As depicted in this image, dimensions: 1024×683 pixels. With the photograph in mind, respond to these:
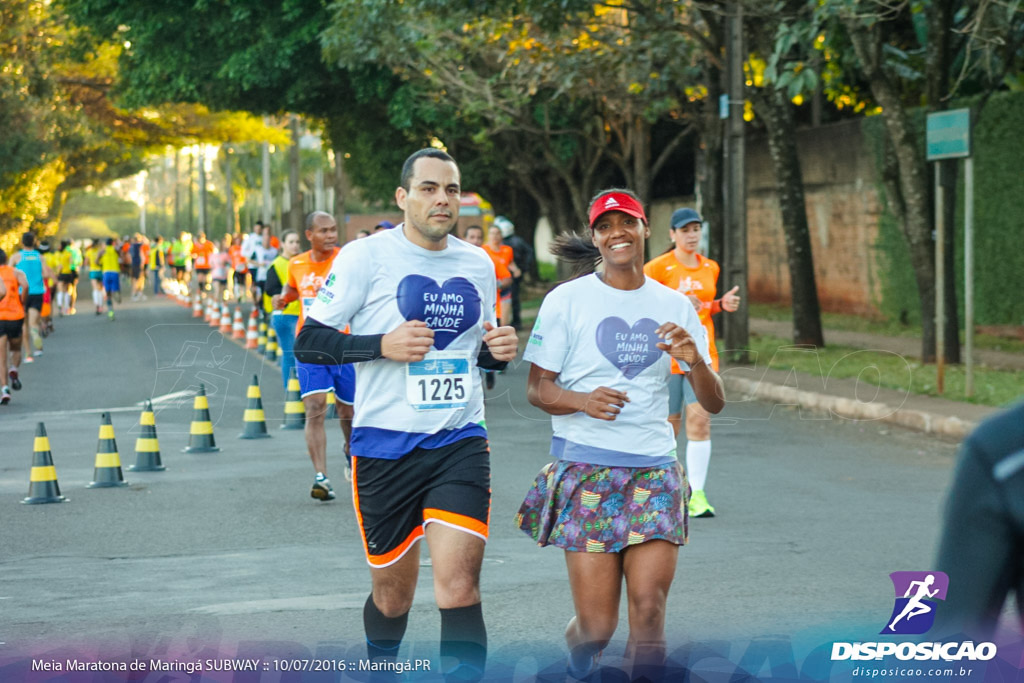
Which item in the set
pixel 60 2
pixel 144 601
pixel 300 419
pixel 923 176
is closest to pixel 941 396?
pixel 923 176

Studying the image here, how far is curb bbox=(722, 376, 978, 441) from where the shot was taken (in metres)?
12.9

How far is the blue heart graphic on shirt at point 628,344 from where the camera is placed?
197 inches

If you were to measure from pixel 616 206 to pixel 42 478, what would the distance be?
6484 millimetres

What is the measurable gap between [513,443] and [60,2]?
26.8m

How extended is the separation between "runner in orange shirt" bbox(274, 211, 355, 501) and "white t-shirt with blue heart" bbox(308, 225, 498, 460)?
4248 millimetres

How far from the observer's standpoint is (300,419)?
1450 centimetres

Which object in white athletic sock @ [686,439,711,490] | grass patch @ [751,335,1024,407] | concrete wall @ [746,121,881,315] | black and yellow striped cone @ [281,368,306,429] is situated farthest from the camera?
concrete wall @ [746,121,881,315]

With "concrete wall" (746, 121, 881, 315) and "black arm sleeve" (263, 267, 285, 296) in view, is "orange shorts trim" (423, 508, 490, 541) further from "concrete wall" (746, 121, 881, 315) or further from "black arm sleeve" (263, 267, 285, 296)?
"concrete wall" (746, 121, 881, 315)

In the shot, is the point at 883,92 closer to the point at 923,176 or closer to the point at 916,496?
the point at 923,176

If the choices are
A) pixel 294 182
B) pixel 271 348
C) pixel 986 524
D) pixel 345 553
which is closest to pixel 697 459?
pixel 345 553

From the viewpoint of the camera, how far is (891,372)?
55.9 ft

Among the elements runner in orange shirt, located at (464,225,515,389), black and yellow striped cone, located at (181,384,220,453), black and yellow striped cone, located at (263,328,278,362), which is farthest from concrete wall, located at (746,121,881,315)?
black and yellow striped cone, located at (181,384,220,453)

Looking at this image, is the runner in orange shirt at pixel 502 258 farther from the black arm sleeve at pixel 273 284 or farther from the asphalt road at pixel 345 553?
the black arm sleeve at pixel 273 284

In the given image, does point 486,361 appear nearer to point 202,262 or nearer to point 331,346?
point 331,346
